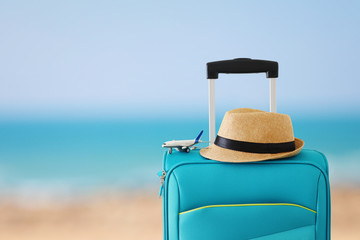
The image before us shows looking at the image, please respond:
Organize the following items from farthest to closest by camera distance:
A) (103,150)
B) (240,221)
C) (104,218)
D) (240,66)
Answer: (103,150)
(104,218)
(240,66)
(240,221)

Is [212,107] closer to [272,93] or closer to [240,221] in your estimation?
[272,93]

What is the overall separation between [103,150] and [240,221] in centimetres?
196

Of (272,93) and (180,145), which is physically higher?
(272,93)

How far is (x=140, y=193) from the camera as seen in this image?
2.69m

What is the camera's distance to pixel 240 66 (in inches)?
45.9

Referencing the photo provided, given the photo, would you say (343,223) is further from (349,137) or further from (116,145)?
(116,145)

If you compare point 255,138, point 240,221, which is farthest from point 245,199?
point 255,138

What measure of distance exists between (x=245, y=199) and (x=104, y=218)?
5.86ft

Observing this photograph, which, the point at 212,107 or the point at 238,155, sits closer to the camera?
the point at 238,155

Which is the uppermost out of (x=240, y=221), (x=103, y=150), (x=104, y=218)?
(x=240, y=221)

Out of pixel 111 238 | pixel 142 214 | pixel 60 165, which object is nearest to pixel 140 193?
pixel 142 214

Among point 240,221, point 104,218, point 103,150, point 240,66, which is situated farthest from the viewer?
point 103,150

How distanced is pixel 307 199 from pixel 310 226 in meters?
0.07

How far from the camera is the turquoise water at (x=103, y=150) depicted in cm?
272
